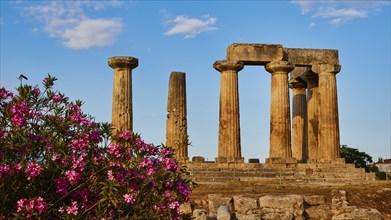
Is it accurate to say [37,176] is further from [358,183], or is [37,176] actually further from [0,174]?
[358,183]

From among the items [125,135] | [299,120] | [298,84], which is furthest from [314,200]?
[298,84]

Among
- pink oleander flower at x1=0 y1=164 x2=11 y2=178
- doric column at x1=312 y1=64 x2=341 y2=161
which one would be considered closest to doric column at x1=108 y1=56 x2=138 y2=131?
doric column at x1=312 y1=64 x2=341 y2=161

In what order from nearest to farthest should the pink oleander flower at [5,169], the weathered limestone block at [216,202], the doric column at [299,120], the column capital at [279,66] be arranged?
the pink oleander flower at [5,169] < the weathered limestone block at [216,202] < the column capital at [279,66] < the doric column at [299,120]

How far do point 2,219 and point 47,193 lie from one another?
0.75 meters

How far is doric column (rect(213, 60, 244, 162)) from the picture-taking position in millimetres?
35719

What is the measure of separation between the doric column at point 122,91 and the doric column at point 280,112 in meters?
8.10

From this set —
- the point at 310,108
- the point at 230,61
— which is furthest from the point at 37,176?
the point at 310,108

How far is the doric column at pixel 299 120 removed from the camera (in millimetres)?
41625

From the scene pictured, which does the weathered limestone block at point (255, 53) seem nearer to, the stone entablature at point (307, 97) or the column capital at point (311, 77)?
the stone entablature at point (307, 97)

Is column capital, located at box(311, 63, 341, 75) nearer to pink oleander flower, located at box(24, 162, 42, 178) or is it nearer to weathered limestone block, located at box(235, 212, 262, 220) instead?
weathered limestone block, located at box(235, 212, 262, 220)

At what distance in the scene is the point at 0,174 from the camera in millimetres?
8805

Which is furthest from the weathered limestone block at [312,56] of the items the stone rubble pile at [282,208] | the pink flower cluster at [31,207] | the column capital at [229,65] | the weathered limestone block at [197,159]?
the pink flower cluster at [31,207]

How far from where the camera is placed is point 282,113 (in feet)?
120

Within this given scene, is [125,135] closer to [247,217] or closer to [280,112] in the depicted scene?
[247,217]
